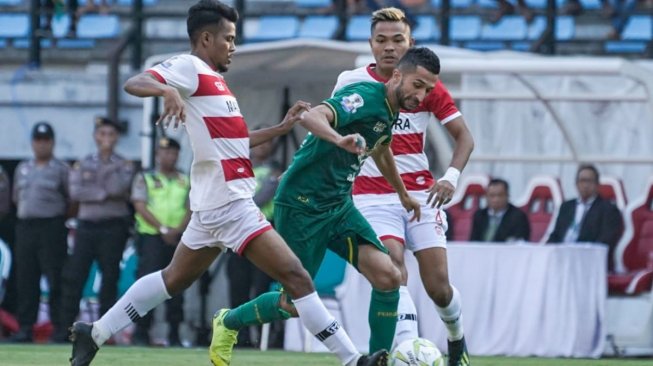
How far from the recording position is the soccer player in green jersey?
8945 mm

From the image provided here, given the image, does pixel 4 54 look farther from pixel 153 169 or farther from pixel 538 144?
pixel 538 144

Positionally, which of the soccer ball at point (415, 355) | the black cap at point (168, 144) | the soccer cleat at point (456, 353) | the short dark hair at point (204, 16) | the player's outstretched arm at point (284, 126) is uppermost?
the short dark hair at point (204, 16)

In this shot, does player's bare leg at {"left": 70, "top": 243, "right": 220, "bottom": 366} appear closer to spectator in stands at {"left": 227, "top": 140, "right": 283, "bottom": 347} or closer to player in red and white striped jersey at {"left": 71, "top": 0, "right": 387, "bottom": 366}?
player in red and white striped jersey at {"left": 71, "top": 0, "right": 387, "bottom": 366}

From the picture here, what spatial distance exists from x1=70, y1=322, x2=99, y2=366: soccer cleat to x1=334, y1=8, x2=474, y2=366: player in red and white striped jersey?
1916 mm

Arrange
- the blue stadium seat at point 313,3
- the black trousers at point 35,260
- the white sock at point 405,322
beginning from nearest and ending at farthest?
the white sock at point 405,322
the black trousers at point 35,260
the blue stadium seat at point 313,3

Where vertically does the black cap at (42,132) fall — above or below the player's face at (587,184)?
below

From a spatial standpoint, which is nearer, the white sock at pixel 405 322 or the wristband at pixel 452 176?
the wristband at pixel 452 176

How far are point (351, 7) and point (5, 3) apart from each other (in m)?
5.31

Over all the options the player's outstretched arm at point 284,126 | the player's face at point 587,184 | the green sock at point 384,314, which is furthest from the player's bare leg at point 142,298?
the player's face at point 587,184

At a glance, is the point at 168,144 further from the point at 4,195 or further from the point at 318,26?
the point at 318,26

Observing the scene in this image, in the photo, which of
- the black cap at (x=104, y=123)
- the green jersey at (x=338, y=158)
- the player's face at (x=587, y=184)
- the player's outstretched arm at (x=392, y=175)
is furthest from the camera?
the black cap at (x=104, y=123)

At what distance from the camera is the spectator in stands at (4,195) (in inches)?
660

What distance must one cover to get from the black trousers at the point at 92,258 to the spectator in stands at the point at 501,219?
3677 mm

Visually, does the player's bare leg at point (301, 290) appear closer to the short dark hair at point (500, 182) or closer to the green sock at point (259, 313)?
the green sock at point (259, 313)
